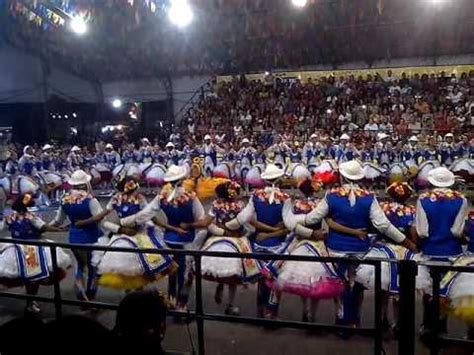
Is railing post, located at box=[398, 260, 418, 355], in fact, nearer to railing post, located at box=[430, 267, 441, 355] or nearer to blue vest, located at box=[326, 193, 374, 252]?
railing post, located at box=[430, 267, 441, 355]

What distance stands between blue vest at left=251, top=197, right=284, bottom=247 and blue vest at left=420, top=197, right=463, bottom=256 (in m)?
1.48

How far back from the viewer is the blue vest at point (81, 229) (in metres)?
5.90

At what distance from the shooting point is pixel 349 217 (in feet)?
16.6

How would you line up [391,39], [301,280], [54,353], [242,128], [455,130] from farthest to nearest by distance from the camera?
[242,128] → [391,39] → [455,130] → [301,280] → [54,353]

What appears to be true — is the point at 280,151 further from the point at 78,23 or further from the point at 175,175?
the point at 175,175

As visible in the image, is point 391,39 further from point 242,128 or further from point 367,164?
point 367,164

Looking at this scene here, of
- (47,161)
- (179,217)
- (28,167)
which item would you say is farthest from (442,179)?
(47,161)

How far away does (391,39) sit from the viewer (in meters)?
22.1

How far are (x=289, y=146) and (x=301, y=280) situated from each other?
42.3 ft

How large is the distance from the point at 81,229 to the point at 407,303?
4.06 meters

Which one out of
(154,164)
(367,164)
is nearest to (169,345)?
(367,164)

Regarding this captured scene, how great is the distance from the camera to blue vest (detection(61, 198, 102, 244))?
5.90 meters

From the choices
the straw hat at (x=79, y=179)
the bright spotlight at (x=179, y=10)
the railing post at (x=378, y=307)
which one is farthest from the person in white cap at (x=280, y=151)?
the railing post at (x=378, y=307)

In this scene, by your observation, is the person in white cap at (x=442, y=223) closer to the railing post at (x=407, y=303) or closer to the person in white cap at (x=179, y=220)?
the railing post at (x=407, y=303)
